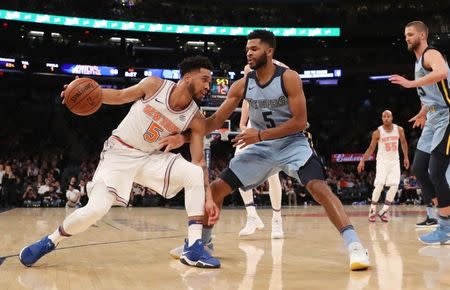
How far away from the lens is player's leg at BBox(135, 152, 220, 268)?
3.70m

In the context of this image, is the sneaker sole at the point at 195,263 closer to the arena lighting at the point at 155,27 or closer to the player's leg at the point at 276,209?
the player's leg at the point at 276,209

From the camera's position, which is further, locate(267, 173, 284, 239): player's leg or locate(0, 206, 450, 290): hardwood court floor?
locate(267, 173, 284, 239): player's leg

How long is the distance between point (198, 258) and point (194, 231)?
192mm

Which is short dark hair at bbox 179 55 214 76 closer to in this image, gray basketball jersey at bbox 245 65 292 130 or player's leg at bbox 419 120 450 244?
gray basketball jersey at bbox 245 65 292 130

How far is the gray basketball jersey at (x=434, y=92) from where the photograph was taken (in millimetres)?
5039

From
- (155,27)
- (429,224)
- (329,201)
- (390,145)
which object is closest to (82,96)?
(329,201)

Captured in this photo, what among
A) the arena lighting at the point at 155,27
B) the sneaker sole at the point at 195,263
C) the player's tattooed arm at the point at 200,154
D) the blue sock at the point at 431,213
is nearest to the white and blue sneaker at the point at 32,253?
the sneaker sole at the point at 195,263

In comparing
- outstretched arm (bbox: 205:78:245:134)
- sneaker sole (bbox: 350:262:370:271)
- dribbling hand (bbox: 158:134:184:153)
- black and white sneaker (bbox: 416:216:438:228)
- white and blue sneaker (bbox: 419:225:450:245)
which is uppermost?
outstretched arm (bbox: 205:78:245:134)

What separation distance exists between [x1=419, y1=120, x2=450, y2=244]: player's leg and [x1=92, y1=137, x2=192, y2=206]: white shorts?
8.43 feet

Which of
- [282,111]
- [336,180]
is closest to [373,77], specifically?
[336,180]

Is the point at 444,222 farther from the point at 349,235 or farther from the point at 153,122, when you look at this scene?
the point at 153,122

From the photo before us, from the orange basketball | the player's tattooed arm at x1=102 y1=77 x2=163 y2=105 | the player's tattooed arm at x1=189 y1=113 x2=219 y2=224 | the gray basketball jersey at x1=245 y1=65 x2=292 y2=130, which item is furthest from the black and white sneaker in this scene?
the orange basketball

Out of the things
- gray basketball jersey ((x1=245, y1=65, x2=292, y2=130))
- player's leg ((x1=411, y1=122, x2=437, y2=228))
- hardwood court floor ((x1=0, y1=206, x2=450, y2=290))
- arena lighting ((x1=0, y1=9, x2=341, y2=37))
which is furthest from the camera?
arena lighting ((x1=0, y1=9, x2=341, y2=37))

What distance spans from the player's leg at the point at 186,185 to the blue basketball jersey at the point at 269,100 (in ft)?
2.11
